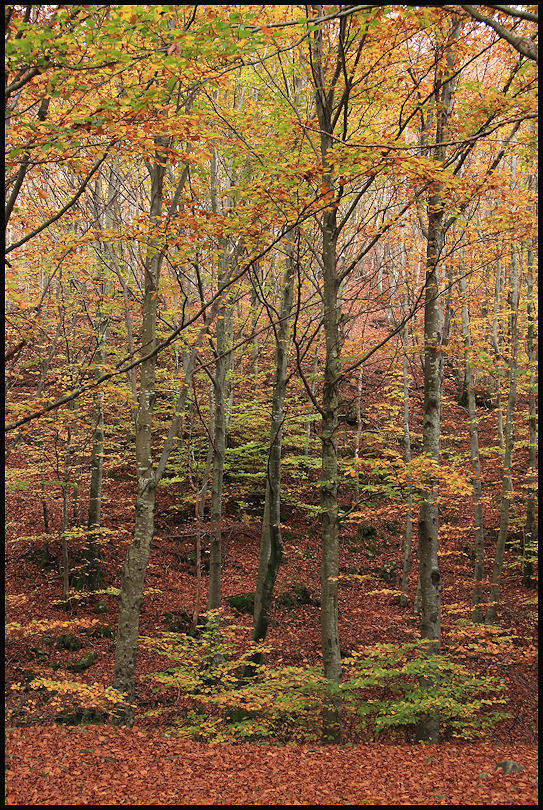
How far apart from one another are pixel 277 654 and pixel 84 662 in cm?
375

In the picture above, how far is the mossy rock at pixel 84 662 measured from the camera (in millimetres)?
9914

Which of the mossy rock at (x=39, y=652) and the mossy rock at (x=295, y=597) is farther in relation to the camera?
the mossy rock at (x=295, y=597)

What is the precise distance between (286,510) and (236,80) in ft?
39.7

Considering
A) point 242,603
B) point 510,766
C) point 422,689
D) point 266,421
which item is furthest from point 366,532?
point 510,766

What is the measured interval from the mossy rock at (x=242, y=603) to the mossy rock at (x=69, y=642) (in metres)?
3.51

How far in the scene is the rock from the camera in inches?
191

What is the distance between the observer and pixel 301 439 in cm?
1491

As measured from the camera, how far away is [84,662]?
10047 millimetres

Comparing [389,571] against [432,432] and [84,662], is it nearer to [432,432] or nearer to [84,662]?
[84,662]

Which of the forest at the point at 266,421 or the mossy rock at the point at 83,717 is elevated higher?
the forest at the point at 266,421

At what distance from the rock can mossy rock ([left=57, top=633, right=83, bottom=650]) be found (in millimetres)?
8466

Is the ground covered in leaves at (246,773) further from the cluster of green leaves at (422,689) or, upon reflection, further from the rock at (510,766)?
the cluster of green leaves at (422,689)

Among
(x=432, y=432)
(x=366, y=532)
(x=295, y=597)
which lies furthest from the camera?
(x=366, y=532)

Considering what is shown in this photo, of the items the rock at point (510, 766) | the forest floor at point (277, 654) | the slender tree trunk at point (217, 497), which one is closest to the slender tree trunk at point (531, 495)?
the forest floor at point (277, 654)
